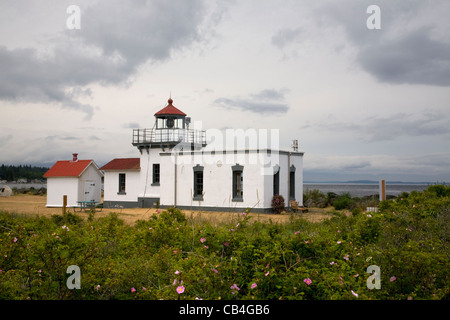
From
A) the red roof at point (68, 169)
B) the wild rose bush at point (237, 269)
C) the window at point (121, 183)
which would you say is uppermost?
the red roof at point (68, 169)

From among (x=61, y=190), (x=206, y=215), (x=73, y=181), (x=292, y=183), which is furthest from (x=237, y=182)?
(x=61, y=190)

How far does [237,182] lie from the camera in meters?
22.8

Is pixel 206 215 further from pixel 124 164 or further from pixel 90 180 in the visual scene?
pixel 90 180

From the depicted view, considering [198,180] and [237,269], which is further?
[198,180]

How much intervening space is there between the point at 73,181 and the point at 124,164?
3.65 m

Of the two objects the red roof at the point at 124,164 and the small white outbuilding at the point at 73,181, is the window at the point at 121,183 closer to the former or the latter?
the red roof at the point at 124,164

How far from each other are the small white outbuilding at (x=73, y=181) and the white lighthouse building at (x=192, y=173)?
41.4 inches

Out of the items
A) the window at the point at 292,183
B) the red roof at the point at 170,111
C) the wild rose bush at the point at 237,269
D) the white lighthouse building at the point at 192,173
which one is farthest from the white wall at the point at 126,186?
the wild rose bush at the point at 237,269

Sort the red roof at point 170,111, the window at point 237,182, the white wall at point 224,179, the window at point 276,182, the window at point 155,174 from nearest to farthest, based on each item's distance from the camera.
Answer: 1. the white wall at point 224,179
2. the window at point 237,182
3. the window at point 276,182
4. the red roof at point 170,111
5. the window at point 155,174

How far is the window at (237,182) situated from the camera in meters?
22.5

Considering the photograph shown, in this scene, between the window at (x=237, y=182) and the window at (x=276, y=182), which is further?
the window at (x=276, y=182)

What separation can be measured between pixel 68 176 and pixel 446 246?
2608 centimetres

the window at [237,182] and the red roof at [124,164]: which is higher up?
the red roof at [124,164]
